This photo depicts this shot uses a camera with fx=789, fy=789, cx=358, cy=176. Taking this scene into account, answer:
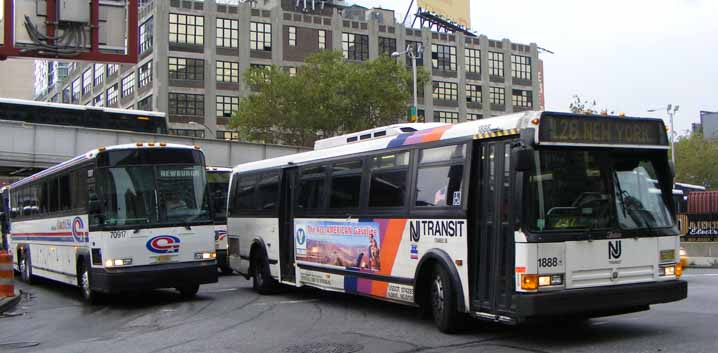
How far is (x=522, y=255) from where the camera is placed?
9.06 metres

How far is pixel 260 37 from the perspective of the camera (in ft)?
245

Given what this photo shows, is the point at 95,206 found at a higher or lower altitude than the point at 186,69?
lower

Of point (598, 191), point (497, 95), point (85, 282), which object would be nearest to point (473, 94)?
point (497, 95)

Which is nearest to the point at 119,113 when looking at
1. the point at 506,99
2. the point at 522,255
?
the point at 522,255

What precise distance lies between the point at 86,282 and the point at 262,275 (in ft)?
11.8

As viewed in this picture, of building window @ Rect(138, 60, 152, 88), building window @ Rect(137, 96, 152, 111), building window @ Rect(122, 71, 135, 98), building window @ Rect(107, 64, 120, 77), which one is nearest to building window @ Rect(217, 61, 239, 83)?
building window @ Rect(138, 60, 152, 88)

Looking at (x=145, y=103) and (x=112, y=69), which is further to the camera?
(x=112, y=69)

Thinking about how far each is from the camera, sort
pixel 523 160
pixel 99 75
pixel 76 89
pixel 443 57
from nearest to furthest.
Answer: pixel 523 160
pixel 443 57
pixel 99 75
pixel 76 89

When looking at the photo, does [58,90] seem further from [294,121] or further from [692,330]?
[692,330]

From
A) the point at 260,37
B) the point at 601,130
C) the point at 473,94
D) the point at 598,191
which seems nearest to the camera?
the point at 598,191

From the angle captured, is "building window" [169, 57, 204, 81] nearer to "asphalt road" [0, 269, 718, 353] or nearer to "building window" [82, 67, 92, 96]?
"building window" [82, 67, 92, 96]

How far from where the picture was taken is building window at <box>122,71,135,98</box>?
76.3 metres

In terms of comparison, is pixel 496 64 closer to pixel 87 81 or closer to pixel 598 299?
pixel 87 81

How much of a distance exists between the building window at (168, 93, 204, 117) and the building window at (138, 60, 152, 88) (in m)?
3.09
